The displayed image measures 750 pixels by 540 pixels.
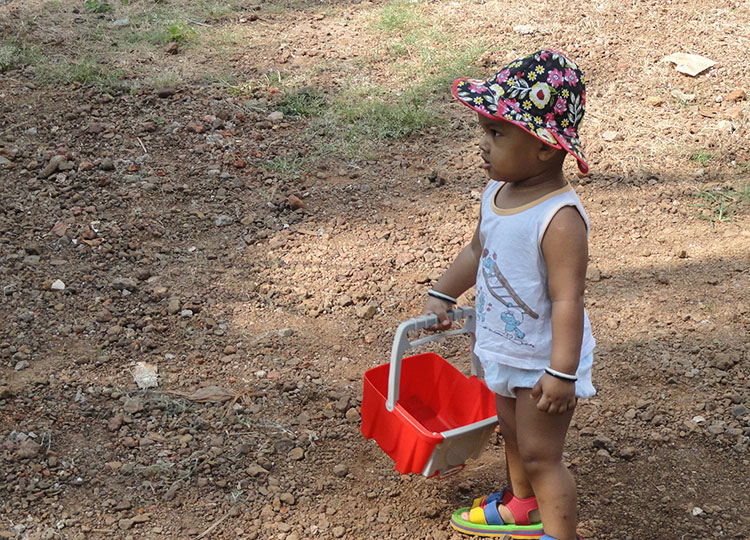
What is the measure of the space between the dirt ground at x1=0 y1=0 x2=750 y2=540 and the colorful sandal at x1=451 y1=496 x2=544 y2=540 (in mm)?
109


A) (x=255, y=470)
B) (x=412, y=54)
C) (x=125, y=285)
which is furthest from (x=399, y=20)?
(x=255, y=470)

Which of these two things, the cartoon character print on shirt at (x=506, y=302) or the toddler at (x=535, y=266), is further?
the cartoon character print on shirt at (x=506, y=302)

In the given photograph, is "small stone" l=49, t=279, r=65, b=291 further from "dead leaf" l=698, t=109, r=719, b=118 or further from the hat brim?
"dead leaf" l=698, t=109, r=719, b=118

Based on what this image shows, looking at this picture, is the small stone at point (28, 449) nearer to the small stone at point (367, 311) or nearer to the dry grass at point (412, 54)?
the small stone at point (367, 311)

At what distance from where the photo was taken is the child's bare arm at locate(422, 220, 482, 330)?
7.43ft

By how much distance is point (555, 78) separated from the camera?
75.0 inches

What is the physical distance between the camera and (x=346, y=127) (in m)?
4.60

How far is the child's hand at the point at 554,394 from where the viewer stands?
75.2 inches

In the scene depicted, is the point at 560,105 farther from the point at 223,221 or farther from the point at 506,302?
the point at 223,221

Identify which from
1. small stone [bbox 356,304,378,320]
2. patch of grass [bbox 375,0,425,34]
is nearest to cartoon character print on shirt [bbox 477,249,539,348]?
small stone [bbox 356,304,378,320]

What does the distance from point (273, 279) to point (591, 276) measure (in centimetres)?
139

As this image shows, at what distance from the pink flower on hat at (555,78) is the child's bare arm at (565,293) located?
0.29m

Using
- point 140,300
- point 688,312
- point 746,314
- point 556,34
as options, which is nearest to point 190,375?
point 140,300

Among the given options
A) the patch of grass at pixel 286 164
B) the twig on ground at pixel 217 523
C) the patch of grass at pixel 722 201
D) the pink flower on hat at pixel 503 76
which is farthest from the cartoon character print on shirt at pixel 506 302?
the patch of grass at pixel 286 164
